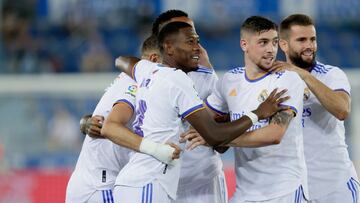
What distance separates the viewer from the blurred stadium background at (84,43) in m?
13.8

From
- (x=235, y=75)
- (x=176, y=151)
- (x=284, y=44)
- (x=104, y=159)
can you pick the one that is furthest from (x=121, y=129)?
(x=284, y=44)

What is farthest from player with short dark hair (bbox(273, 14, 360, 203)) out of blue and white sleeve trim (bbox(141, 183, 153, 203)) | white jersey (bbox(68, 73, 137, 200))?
blue and white sleeve trim (bbox(141, 183, 153, 203))

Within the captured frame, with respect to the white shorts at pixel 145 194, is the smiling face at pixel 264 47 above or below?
above

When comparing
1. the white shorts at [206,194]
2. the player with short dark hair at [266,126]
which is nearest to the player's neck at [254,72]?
the player with short dark hair at [266,126]

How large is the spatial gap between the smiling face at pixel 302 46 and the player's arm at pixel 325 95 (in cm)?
36

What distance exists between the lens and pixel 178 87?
5719 millimetres

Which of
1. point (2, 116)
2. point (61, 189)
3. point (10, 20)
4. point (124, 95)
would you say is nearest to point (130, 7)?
point (10, 20)

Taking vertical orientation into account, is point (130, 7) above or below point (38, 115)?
above

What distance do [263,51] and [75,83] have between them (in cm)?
832

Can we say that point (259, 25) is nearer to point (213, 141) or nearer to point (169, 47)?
point (169, 47)

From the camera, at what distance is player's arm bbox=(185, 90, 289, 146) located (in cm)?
570

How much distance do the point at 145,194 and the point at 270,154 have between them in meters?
0.93

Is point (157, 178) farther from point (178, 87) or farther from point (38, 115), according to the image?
point (38, 115)

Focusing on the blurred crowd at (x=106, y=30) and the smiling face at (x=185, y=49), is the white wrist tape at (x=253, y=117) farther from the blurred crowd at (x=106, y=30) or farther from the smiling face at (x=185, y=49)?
the blurred crowd at (x=106, y=30)
